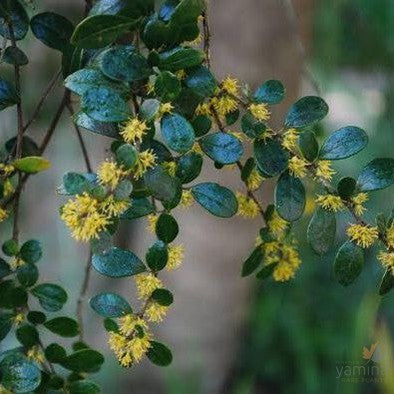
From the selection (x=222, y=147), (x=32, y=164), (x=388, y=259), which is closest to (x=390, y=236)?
(x=388, y=259)

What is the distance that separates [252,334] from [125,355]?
1085mm

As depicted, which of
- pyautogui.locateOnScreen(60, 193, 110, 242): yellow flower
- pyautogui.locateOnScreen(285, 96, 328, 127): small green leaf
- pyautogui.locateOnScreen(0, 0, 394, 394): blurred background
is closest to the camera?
pyautogui.locateOnScreen(60, 193, 110, 242): yellow flower

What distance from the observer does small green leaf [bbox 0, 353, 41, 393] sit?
0.45 metres

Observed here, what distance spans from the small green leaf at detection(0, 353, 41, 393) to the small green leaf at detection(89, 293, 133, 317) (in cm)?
6

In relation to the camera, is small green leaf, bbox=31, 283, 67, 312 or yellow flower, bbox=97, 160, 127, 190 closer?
yellow flower, bbox=97, 160, 127, 190

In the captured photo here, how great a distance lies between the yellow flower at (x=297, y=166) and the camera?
44 cm

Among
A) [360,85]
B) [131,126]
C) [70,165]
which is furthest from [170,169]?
[360,85]

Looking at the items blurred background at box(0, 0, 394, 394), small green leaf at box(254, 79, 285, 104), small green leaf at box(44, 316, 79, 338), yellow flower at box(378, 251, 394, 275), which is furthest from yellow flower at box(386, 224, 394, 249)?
blurred background at box(0, 0, 394, 394)

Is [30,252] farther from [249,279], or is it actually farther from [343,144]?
[249,279]

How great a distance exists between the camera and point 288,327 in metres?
1.51

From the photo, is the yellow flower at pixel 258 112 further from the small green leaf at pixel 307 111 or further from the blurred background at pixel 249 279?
the blurred background at pixel 249 279

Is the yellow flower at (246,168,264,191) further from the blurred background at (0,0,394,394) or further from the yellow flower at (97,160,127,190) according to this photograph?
the blurred background at (0,0,394,394)

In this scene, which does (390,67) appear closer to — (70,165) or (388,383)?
(70,165)

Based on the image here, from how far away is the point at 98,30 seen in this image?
39cm
